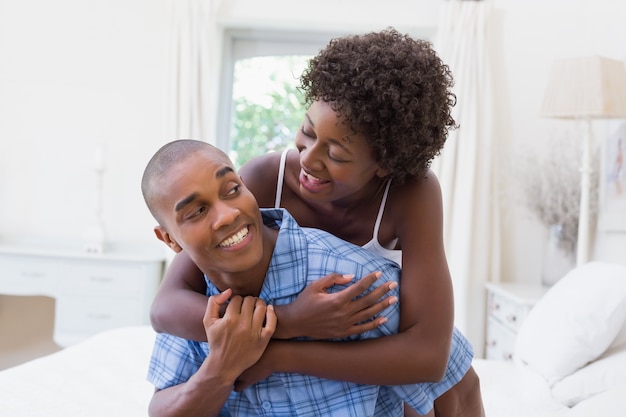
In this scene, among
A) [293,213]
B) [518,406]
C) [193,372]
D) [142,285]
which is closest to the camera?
[193,372]

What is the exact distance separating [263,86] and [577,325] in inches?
130

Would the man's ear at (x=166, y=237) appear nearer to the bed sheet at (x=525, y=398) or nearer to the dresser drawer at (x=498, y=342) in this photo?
the bed sheet at (x=525, y=398)

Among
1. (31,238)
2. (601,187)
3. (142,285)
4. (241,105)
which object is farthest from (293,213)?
(31,238)

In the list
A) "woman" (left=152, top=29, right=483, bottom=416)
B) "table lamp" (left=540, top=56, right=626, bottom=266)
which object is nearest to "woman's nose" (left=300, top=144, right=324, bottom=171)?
"woman" (left=152, top=29, right=483, bottom=416)

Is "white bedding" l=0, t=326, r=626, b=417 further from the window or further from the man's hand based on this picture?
the window

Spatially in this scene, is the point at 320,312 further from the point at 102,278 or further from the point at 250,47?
the point at 250,47

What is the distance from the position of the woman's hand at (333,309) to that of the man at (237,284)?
0.08 ft

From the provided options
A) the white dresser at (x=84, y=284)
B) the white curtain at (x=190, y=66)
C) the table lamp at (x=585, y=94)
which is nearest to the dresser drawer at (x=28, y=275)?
the white dresser at (x=84, y=284)

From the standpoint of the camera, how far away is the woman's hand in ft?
4.04

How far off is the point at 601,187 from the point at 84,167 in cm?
342

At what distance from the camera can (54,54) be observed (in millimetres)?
4883

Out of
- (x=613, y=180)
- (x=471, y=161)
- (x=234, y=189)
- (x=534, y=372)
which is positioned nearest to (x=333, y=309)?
(x=234, y=189)

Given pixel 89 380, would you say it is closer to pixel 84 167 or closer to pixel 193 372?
pixel 193 372

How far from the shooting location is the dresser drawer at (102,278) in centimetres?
434
